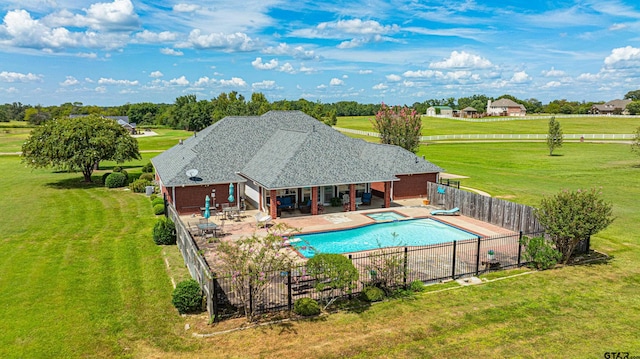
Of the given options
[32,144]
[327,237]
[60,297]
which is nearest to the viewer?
[60,297]

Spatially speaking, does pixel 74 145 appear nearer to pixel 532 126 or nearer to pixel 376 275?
pixel 376 275

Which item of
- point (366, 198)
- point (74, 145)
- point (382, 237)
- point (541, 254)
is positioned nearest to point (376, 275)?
point (541, 254)

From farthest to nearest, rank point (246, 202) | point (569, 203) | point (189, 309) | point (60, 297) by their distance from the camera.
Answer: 1. point (246, 202)
2. point (569, 203)
3. point (60, 297)
4. point (189, 309)

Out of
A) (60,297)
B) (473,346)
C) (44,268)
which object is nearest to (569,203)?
(473,346)

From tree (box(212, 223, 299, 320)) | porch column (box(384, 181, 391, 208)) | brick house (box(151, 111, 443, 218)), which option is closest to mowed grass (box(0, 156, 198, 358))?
tree (box(212, 223, 299, 320))

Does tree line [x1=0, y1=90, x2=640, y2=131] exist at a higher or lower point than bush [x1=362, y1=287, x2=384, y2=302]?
higher

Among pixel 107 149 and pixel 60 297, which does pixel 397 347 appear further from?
pixel 107 149

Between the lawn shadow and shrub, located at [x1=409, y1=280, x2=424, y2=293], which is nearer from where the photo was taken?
shrub, located at [x1=409, y1=280, x2=424, y2=293]

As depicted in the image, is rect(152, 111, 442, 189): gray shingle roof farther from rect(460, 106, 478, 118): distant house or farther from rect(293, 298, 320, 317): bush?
rect(460, 106, 478, 118): distant house
